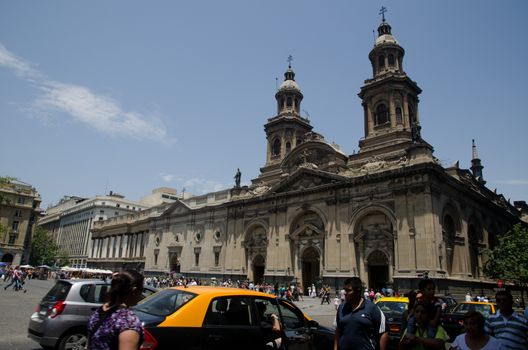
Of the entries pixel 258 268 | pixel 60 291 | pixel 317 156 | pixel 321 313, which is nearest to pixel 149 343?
pixel 60 291

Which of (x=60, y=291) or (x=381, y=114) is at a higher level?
(x=381, y=114)

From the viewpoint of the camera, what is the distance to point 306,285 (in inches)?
1534

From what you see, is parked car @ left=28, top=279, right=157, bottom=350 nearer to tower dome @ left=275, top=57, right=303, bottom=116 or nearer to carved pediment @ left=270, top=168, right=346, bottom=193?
carved pediment @ left=270, top=168, right=346, bottom=193

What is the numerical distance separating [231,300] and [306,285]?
3409cm

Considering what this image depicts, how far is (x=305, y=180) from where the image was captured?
4009 cm

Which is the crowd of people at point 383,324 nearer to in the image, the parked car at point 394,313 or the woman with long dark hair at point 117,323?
the woman with long dark hair at point 117,323

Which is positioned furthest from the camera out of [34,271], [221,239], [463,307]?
[34,271]

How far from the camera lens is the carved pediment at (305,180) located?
37656mm

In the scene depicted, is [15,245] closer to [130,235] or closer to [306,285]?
[130,235]

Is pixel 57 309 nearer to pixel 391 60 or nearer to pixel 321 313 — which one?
pixel 321 313

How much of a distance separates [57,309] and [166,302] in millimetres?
3572

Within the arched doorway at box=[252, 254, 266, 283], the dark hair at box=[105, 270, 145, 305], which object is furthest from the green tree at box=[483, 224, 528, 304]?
the dark hair at box=[105, 270, 145, 305]

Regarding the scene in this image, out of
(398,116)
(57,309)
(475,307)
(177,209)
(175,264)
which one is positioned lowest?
(475,307)

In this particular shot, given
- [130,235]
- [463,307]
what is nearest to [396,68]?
[463,307]
